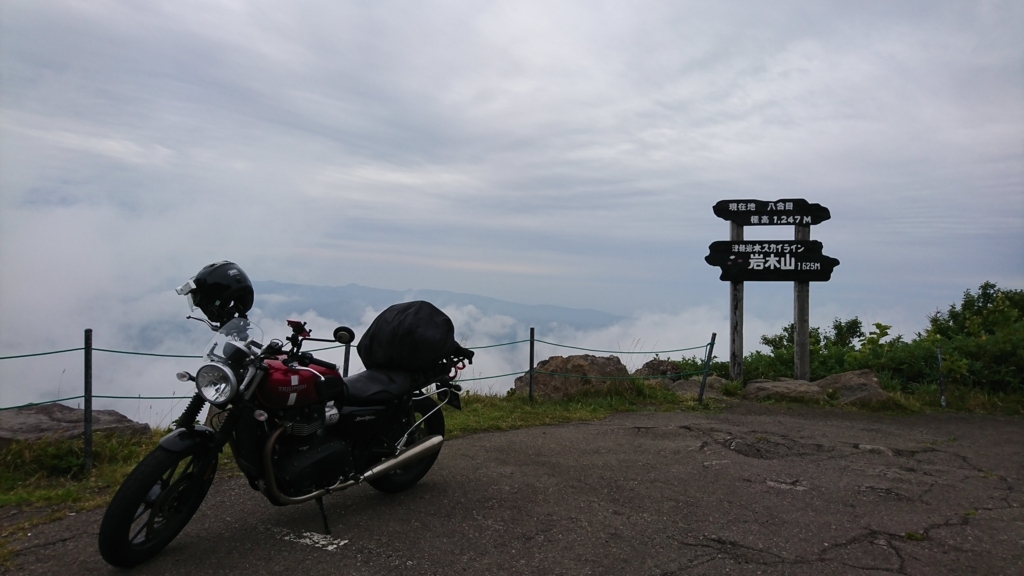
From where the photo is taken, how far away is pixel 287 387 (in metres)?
4.16

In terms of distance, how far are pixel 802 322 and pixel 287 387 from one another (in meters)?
10.2

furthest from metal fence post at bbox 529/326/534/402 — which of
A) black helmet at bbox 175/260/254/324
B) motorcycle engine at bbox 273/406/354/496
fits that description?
black helmet at bbox 175/260/254/324

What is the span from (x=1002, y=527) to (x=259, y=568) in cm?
480

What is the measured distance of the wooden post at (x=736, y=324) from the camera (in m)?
12.2

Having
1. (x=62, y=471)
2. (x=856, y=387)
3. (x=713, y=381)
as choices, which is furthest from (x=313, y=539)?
(x=856, y=387)

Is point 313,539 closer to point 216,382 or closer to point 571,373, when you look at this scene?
point 216,382

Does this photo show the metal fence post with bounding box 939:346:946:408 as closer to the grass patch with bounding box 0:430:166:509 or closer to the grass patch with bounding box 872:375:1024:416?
the grass patch with bounding box 872:375:1024:416

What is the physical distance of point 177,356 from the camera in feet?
21.1

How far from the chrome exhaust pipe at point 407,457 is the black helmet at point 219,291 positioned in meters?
1.38

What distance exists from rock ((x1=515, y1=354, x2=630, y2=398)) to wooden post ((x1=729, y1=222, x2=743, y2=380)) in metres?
2.32

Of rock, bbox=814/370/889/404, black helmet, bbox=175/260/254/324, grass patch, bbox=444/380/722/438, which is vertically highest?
black helmet, bbox=175/260/254/324

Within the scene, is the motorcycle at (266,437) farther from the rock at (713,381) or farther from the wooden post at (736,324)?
the wooden post at (736,324)

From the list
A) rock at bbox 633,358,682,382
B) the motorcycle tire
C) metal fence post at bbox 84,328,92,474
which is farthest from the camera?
rock at bbox 633,358,682,382

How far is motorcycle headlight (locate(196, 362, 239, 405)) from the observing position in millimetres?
3873
